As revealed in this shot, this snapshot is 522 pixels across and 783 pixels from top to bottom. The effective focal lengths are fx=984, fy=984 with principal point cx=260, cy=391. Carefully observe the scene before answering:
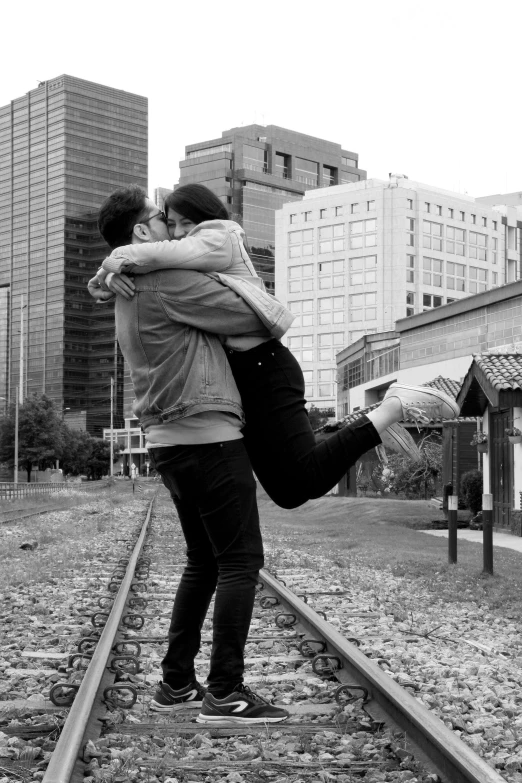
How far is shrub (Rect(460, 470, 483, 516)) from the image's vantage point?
24.3 meters

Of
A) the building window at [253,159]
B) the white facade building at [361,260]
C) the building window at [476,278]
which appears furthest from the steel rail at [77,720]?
the building window at [253,159]

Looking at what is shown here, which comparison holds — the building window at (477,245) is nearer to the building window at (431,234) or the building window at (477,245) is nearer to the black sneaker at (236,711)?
the building window at (431,234)

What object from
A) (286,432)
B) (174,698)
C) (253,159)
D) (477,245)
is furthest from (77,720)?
(253,159)

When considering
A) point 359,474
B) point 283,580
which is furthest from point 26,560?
point 359,474

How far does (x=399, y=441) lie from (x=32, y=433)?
7714cm

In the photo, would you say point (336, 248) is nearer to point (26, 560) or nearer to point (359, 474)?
point (359, 474)

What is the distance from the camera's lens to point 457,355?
43.2m

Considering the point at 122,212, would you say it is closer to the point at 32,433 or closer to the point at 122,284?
the point at 122,284

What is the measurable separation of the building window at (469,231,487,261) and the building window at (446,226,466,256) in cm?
158

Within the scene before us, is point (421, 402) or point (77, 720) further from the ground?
point (421, 402)

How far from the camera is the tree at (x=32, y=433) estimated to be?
77312 mm

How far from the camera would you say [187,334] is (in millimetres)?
3789

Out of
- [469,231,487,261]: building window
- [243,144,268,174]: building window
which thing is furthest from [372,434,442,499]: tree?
[243,144,268,174]: building window

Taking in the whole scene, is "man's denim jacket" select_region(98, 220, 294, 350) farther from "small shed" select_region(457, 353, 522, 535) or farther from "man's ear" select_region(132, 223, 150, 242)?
"small shed" select_region(457, 353, 522, 535)
